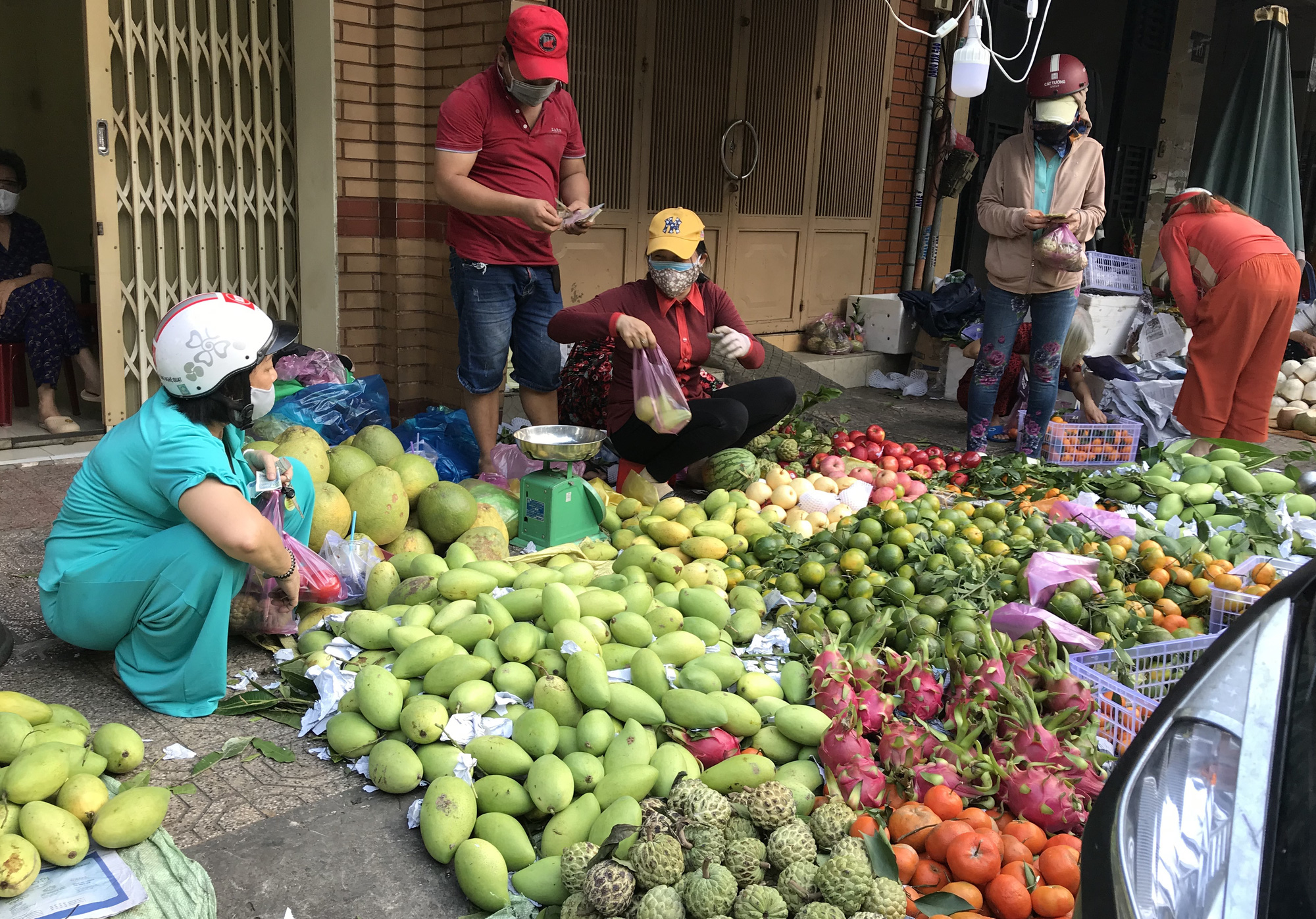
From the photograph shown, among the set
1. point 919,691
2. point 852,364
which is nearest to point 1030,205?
point 852,364

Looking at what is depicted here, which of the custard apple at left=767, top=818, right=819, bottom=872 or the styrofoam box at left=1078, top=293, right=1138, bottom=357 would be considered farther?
the styrofoam box at left=1078, top=293, right=1138, bottom=357

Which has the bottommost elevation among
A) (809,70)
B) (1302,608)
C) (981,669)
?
(981,669)

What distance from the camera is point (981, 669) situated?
9.29 ft

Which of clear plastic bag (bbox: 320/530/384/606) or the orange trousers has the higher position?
the orange trousers

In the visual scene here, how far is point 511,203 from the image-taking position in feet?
15.4

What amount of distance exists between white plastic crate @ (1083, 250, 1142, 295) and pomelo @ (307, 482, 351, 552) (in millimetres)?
6506

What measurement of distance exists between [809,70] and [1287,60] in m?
3.53

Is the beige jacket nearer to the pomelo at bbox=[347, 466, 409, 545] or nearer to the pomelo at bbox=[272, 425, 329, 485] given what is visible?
the pomelo at bbox=[347, 466, 409, 545]

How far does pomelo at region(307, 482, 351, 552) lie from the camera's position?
392cm

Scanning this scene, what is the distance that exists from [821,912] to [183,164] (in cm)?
534

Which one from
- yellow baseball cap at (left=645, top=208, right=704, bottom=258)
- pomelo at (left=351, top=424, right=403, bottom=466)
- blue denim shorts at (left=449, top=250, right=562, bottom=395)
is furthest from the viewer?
blue denim shorts at (left=449, top=250, right=562, bottom=395)

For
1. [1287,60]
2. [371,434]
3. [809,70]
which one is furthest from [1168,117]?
[371,434]

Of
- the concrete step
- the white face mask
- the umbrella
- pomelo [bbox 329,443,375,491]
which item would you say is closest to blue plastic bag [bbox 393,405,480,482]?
pomelo [bbox 329,443,375,491]

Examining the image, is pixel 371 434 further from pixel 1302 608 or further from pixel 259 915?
pixel 1302 608
